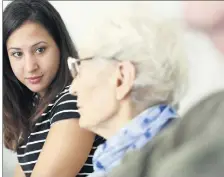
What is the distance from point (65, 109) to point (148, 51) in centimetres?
19

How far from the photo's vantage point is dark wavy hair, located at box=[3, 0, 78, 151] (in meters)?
0.91

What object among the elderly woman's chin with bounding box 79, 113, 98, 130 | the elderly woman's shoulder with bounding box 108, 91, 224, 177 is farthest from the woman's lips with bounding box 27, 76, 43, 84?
the elderly woman's shoulder with bounding box 108, 91, 224, 177

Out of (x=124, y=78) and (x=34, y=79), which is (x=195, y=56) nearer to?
(x=124, y=78)

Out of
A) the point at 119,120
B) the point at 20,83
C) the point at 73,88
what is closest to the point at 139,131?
the point at 119,120

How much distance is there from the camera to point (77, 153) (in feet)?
2.93

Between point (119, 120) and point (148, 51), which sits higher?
point (148, 51)

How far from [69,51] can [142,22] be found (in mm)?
149

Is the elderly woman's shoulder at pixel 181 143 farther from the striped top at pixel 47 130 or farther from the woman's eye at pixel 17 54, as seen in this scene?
the woman's eye at pixel 17 54

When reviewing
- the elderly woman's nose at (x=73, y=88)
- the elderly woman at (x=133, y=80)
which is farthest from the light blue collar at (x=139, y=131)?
the elderly woman's nose at (x=73, y=88)

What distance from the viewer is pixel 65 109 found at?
35.6 inches

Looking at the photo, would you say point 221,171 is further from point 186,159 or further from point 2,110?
point 2,110

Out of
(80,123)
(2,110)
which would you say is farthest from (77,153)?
(2,110)

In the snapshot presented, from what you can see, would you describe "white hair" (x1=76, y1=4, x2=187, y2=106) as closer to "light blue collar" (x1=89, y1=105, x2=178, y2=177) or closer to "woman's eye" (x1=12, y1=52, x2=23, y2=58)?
"light blue collar" (x1=89, y1=105, x2=178, y2=177)

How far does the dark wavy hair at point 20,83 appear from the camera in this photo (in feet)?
2.97
